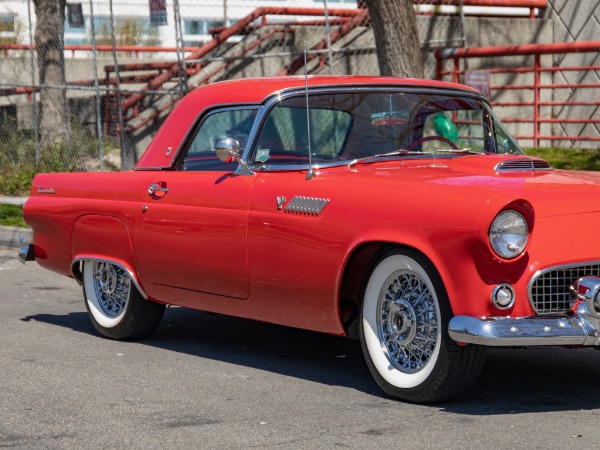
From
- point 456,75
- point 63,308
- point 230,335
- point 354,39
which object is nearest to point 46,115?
point 354,39

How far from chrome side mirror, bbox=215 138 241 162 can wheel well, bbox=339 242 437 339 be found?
37.3 inches

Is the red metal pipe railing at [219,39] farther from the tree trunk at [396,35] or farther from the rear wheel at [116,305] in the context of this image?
the rear wheel at [116,305]

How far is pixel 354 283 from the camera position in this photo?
5.81 meters

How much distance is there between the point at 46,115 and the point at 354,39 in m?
4.94

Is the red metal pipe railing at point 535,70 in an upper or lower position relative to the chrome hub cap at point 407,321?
upper

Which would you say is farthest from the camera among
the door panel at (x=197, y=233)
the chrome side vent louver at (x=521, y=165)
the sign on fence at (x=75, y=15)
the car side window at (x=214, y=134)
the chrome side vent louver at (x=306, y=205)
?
the sign on fence at (x=75, y=15)

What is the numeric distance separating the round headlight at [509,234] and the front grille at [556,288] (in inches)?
6.8

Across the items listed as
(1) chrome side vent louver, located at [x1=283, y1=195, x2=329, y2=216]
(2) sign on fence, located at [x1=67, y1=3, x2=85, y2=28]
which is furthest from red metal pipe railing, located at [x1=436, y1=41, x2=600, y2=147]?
(1) chrome side vent louver, located at [x1=283, y1=195, x2=329, y2=216]

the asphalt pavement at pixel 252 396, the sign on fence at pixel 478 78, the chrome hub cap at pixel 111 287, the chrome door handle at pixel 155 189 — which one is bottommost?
the asphalt pavement at pixel 252 396

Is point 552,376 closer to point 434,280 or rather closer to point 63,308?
point 434,280

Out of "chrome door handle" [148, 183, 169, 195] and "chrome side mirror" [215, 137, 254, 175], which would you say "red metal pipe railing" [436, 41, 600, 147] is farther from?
"chrome side mirror" [215, 137, 254, 175]

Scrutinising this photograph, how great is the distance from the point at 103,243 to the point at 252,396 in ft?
6.36

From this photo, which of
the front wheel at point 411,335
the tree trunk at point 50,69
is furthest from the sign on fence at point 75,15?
the front wheel at point 411,335

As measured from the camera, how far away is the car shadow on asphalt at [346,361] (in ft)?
18.1
